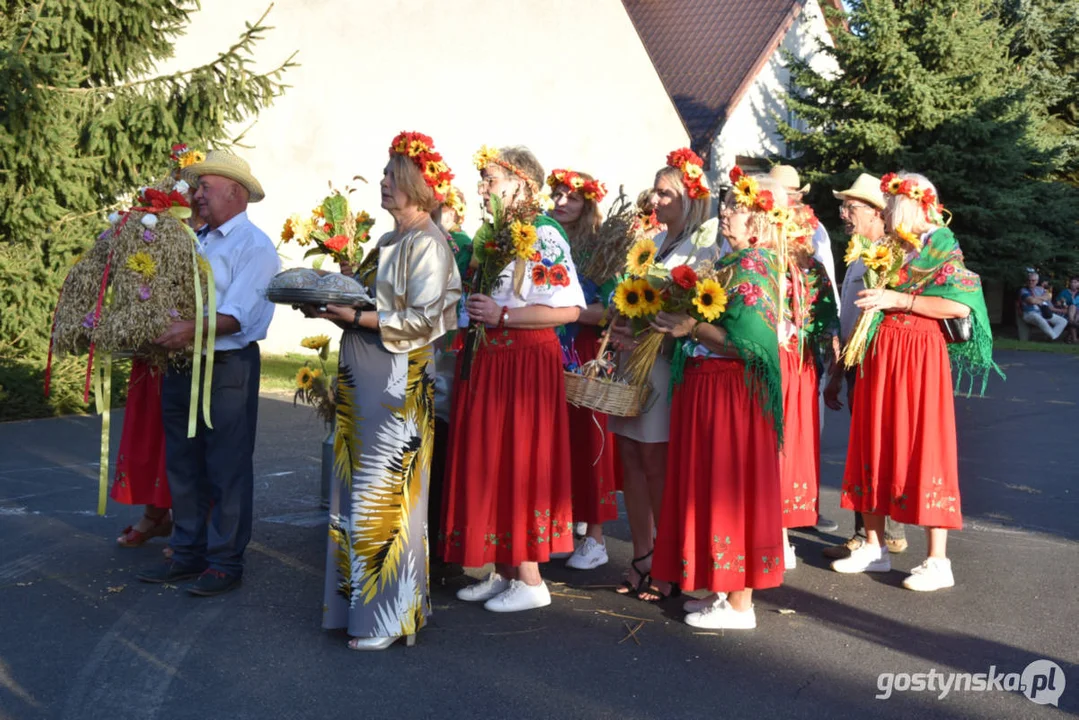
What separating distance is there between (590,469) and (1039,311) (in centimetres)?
2339

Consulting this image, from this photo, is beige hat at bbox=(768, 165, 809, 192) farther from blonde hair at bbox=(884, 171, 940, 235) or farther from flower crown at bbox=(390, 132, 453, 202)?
flower crown at bbox=(390, 132, 453, 202)

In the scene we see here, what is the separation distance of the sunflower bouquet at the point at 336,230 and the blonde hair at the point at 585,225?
157cm

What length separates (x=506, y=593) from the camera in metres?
5.41

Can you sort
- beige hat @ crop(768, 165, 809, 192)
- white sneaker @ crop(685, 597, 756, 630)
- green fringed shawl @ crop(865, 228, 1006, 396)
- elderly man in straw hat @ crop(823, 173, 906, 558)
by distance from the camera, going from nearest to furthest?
white sneaker @ crop(685, 597, 756, 630) → green fringed shawl @ crop(865, 228, 1006, 396) → elderly man in straw hat @ crop(823, 173, 906, 558) → beige hat @ crop(768, 165, 809, 192)

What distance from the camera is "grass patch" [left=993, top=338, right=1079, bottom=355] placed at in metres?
22.8

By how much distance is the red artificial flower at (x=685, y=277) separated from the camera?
4.97 metres

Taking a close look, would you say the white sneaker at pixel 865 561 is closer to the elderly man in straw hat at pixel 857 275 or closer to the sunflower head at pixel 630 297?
the elderly man in straw hat at pixel 857 275

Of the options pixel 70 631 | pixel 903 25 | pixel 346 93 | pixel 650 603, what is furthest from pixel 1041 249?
pixel 70 631

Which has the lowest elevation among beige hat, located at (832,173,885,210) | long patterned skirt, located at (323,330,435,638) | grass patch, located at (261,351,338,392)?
long patterned skirt, located at (323,330,435,638)

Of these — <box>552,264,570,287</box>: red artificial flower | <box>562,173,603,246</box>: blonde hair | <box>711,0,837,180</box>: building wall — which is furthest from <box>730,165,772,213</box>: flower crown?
<box>711,0,837,180</box>: building wall

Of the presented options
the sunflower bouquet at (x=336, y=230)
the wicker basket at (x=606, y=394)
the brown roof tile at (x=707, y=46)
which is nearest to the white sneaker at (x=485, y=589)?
the wicker basket at (x=606, y=394)

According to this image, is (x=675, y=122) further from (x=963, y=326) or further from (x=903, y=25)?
(x=963, y=326)

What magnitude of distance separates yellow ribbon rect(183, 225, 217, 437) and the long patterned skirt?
0.82m

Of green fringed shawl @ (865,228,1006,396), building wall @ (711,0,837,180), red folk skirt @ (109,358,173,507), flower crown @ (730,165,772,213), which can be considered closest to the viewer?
flower crown @ (730,165,772,213)
